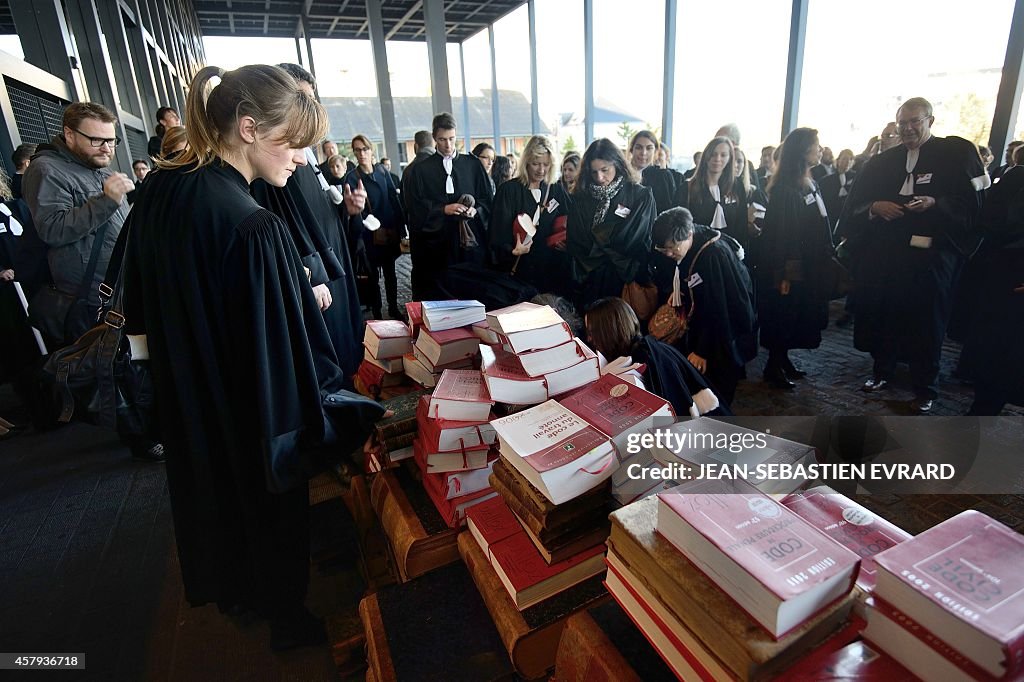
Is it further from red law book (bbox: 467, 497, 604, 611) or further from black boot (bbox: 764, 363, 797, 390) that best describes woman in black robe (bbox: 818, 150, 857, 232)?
red law book (bbox: 467, 497, 604, 611)

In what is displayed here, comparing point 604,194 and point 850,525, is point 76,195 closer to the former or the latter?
point 604,194

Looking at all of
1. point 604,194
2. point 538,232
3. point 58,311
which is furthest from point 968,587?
point 58,311

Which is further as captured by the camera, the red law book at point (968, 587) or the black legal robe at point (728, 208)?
the black legal robe at point (728, 208)

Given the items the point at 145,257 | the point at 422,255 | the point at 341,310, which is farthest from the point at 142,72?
the point at 145,257

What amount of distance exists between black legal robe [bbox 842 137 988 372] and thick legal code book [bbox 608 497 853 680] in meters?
3.18

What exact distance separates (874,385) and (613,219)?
6.76 feet

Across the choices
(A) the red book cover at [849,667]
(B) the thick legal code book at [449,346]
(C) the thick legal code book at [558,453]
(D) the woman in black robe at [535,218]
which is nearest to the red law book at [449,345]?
(B) the thick legal code book at [449,346]

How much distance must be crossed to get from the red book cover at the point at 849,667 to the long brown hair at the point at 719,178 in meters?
3.25

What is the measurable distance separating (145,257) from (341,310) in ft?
3.71

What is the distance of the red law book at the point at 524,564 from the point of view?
1011 mm

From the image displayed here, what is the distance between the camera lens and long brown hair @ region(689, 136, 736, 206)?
3.41m

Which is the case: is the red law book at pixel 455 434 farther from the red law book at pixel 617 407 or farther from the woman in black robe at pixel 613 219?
the woman in black robe at pixel 613 219

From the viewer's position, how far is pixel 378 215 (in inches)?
209

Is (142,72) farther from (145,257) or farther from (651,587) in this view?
(651,587)
